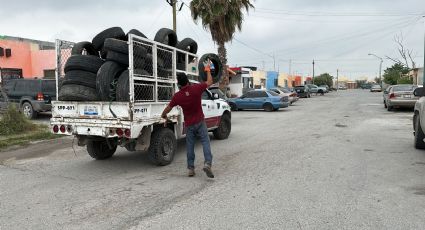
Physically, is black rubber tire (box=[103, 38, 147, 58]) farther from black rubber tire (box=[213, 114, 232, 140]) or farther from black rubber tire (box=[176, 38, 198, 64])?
black rubber tire (box=[213, 114, 232, 140])

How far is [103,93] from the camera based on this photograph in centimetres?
729

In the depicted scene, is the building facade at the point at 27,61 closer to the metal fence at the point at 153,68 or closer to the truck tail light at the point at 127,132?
the metal fence at the point at 153,68

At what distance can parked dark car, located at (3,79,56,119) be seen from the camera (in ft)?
56.1

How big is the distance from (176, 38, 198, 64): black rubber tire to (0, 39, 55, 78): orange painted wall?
65.0ft

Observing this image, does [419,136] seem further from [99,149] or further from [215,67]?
[99,149]

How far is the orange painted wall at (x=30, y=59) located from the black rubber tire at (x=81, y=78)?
20.7 metres

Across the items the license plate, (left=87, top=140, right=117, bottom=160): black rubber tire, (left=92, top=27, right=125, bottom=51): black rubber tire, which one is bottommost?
(left=87, top=140, right=117, bottom=160): black rubber tire

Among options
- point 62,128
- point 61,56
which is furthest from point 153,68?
point 61,56

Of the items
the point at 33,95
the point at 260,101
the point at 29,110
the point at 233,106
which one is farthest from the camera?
the point at 233,106

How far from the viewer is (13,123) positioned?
13.0 m

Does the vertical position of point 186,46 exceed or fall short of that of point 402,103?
it exceeds it

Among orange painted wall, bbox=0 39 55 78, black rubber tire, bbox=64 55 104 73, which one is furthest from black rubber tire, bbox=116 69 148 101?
orange painted wall, bbox=0 39 55 78

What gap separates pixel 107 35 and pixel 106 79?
1.13 meters

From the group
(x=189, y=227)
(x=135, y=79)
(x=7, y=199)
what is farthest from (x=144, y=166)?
(x=189, y=227)
